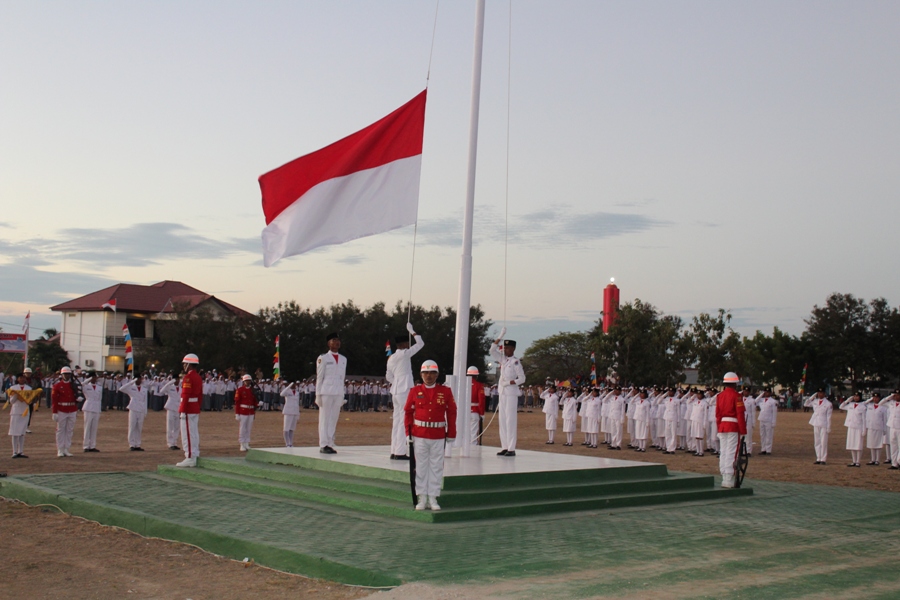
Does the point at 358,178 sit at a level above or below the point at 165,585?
above

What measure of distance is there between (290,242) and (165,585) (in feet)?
19.7

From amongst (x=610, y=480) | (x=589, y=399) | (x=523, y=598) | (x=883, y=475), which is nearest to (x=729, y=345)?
(x=589, y=399)

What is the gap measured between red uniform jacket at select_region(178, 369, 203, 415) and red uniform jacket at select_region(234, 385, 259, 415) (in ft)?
15.8

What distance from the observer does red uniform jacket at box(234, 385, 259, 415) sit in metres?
19.1

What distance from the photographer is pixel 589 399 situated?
83.0ft

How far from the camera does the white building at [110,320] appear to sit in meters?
66.2

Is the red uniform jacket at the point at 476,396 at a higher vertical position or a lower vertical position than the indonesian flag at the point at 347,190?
lower

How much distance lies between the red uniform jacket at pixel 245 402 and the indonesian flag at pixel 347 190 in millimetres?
7722

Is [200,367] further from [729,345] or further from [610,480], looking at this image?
[610,480]

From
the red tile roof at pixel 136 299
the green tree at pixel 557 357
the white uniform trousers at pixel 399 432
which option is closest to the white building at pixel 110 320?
the red tile roof at pixel 136 299

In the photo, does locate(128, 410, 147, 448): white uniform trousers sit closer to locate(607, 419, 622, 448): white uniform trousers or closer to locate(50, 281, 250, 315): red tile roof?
locate(607, 419, 622, 448): white uniform trousers

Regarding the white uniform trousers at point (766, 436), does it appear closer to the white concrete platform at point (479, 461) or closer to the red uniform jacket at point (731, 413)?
the red uniform jacket at point (731, 413)

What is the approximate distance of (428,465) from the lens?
984cm

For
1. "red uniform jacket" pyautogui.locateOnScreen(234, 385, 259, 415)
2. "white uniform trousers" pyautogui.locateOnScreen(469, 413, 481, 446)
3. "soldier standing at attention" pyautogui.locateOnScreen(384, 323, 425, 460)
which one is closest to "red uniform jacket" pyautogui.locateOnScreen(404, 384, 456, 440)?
"soldier standing at attention" pyautogui.locateOnScreen(384, 323, 425, 460)
